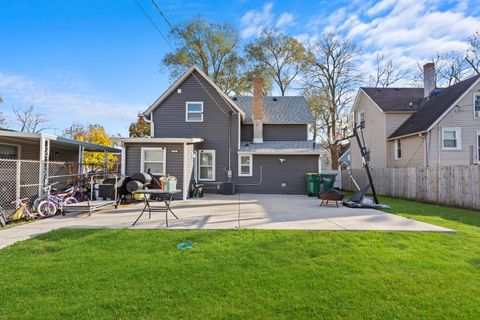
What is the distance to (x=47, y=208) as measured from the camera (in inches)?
342

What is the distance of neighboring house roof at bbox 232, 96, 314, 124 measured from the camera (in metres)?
19.1

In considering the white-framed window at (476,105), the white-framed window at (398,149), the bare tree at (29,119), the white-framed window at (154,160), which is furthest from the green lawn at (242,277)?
the bare tree at (29,119)

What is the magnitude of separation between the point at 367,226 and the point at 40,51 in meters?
18.4

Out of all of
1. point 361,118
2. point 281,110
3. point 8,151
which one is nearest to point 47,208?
point 8,151

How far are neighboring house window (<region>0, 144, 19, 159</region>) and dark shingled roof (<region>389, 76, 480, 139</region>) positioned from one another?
22.0 metres

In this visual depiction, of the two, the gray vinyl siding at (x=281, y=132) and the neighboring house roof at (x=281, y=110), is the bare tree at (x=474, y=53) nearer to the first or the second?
the neighboring house roof at (x=281, y=110)

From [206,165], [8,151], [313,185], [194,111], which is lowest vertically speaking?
[313,185]

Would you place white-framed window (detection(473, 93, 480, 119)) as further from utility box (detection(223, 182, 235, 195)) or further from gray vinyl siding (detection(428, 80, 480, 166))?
utility box (detection(223, 182, 235, 195))

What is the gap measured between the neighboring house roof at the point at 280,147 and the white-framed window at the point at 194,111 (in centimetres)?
320

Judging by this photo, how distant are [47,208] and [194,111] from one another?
991cm

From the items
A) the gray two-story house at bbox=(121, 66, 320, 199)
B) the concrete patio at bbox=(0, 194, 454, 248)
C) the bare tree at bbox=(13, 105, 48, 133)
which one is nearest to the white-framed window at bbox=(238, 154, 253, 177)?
the gray two-story house at bbox=(121, 66, 320, 199)

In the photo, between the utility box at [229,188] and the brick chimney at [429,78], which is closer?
the utility box at [229,188]

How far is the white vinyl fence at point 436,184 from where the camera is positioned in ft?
35.9

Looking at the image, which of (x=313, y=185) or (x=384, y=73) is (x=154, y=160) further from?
(x=384, y=73)
